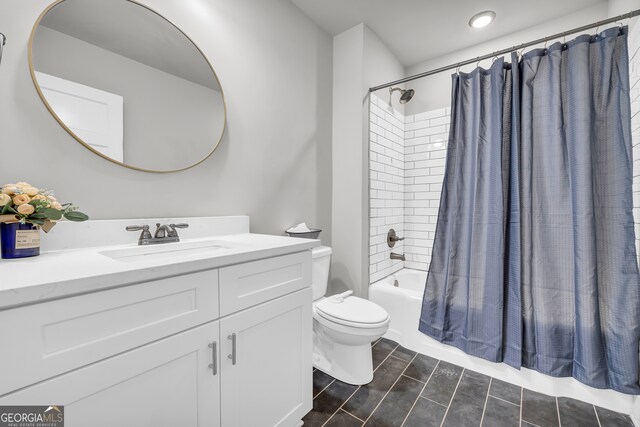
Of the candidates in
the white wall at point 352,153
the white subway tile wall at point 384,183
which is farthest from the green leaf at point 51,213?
the white subway tile wall at point 384,183

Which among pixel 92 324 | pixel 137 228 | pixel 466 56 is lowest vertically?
pixel 92 324

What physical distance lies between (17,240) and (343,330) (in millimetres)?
1426

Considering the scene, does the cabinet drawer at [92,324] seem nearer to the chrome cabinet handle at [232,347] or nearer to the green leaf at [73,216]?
the chrome cabinet handle at [232,347]

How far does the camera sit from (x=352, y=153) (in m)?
2.27

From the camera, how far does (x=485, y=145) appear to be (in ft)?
6.00

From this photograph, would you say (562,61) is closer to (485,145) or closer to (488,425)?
(485,145)

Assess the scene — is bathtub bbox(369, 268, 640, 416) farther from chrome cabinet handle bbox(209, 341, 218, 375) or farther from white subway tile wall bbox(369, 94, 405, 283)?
chrome cabinet handle bbox(209, 341, 218, 375)

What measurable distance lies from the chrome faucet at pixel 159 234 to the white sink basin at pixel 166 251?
0.03 metres

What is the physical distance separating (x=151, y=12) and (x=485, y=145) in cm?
202

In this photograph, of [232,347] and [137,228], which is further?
[137,228]

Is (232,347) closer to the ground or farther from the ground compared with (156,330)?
closer to the ground

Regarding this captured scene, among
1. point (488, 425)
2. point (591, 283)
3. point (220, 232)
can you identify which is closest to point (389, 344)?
point (488, 425)

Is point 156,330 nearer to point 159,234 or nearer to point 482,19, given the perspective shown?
point 159,234

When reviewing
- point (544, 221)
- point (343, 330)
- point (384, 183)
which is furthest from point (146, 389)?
point (384, 183)
